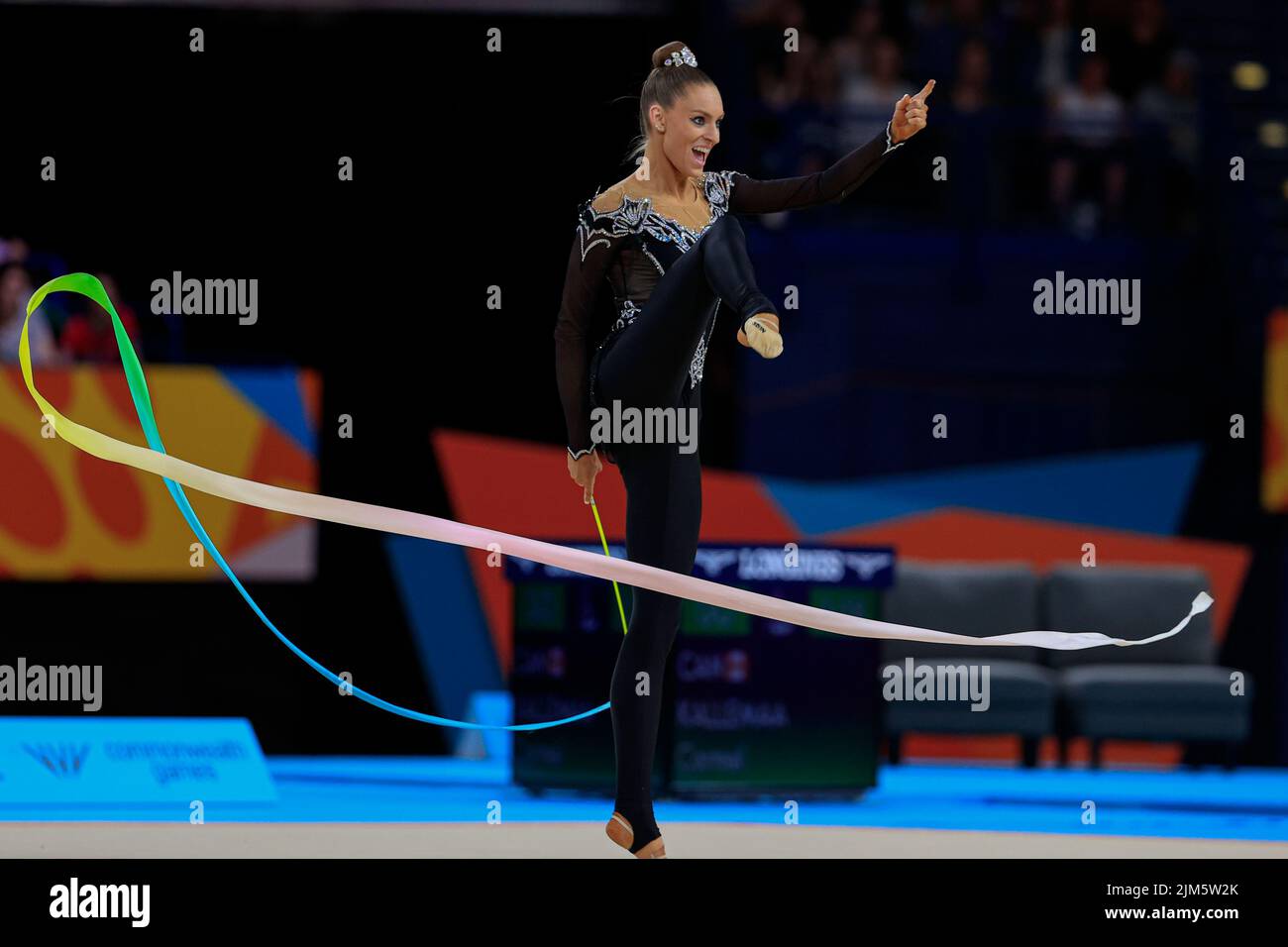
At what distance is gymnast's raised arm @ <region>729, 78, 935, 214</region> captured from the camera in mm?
3748

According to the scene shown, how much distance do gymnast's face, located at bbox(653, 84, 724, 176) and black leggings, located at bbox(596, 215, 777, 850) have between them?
277mm

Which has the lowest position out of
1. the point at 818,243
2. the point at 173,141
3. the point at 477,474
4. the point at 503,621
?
the point at 503,621

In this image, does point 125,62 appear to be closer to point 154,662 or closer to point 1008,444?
point 154,662

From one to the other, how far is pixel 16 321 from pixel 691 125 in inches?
210

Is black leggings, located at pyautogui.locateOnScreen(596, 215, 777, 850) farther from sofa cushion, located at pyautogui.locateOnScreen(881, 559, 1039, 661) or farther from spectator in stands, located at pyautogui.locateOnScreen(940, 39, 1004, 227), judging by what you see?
spectator in stands, located at pyautogui.locateOnScreen(940, 39, 1004, 227)

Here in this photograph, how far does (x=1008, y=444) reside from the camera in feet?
29.6

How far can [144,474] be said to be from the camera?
8.22 metres

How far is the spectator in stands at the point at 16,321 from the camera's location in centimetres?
822

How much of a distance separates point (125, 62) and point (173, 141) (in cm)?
51

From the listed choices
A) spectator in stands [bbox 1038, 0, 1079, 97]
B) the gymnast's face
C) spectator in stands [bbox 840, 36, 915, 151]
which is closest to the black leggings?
the gymnast's face

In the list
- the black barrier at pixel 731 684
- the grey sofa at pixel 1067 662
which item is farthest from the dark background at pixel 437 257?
the black barrier at pixel 731 684

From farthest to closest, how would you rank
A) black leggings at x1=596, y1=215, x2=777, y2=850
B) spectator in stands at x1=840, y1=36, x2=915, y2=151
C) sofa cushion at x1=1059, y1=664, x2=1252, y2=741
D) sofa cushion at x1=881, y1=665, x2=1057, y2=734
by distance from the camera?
1. spectator in stands at x1=840, y1=36, x2=915, y2=151
2. sofa cushion at x1=1059, y1=664, x2=1252, y2=741
3. sofa cushion at x1=881, y1=665, x2=1057, y2=734
4. black leggings at x1=596, y1=215, x2=777, y2=850

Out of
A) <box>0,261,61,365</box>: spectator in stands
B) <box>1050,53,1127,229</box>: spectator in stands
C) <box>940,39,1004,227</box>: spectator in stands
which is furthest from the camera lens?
<box>1050,53,1127,229</box>: spectator in stands
